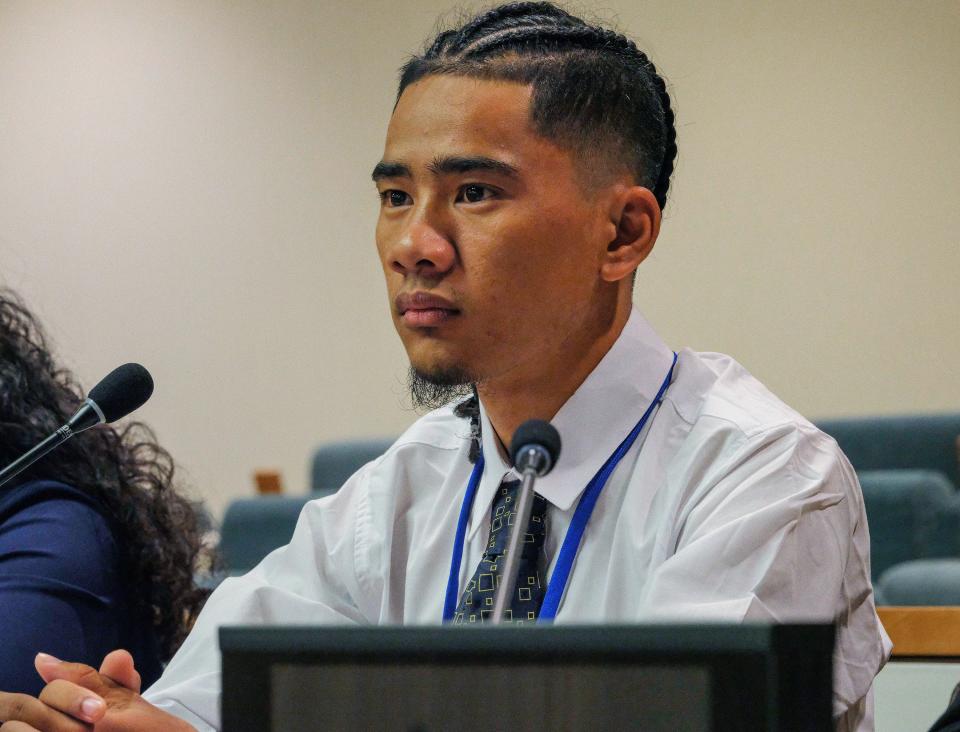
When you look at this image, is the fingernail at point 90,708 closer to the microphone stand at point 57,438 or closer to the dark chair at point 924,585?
the microphone stand at point 57,438

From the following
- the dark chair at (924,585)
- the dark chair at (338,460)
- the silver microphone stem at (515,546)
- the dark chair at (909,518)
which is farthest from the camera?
the dark chair at (338,460)

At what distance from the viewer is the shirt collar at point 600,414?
1336 millimetres

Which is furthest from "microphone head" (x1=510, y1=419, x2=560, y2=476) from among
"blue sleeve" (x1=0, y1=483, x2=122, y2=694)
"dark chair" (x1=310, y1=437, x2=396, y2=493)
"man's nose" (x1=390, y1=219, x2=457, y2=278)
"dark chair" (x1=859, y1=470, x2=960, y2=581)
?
"dark chair" (x1=310, y1=437, x2=396, y2=493)

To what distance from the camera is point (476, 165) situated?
1272mm

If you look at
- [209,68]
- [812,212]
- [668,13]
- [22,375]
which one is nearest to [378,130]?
[209,68]

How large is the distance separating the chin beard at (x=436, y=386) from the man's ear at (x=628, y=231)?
204 millimetres

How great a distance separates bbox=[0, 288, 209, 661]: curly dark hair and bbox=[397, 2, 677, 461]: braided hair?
49cm

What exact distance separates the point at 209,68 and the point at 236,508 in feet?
7.80

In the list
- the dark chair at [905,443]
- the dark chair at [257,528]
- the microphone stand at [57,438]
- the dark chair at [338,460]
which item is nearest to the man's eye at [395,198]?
the microphone stand at [57,438]

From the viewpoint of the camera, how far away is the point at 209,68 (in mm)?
4977

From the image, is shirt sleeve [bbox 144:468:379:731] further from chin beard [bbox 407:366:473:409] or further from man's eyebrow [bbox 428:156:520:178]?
man's eyebrow [bbox 428:156:520:178]

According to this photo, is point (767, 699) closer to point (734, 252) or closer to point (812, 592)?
point (812, 592)

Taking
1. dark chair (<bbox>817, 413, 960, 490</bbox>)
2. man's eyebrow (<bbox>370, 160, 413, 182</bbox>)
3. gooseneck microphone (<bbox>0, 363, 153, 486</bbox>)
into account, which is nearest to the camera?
gooseneck microphone (<bbox>0, 363, 153, 486</bbox>)

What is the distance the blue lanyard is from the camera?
1.25 meters
